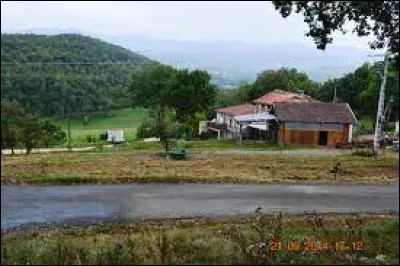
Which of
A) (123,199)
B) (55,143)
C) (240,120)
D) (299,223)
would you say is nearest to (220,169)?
(123,199)

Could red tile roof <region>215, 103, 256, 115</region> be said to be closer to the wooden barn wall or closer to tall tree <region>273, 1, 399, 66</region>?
the wooden barn wall

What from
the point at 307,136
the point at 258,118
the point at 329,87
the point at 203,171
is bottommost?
the point at 307,136

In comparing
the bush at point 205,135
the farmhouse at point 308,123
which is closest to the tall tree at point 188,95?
the bush at point 205,135

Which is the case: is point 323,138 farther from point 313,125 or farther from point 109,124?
point 109,124

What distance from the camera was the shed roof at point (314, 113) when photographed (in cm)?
4544

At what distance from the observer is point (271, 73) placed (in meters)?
76.6

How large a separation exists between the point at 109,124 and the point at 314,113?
4644 centimetres

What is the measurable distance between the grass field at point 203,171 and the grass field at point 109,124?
156 ft

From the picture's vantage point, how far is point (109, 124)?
284 feet

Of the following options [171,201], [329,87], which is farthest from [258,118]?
[171,201]

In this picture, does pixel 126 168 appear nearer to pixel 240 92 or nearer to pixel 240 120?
pixel 240 120

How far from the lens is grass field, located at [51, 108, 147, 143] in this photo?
2996 inches
